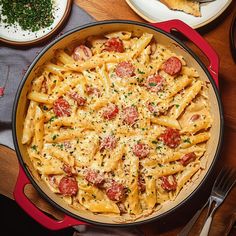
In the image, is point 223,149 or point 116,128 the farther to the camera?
point 223,149

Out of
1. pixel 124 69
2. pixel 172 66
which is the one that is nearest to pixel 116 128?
pixel 124 69

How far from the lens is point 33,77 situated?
2418mm

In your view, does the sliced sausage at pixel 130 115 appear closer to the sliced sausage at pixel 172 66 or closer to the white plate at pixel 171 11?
the sliced sausage at pixel 172 66

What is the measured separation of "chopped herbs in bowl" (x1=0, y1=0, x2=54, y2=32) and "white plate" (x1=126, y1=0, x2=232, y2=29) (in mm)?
500

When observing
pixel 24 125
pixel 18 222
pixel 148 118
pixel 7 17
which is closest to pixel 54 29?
pixel 7 17

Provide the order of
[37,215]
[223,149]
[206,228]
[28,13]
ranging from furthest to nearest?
[28,13] < [223,149] < [206,228] < [37,215]

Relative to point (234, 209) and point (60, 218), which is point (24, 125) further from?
point (234, 209)

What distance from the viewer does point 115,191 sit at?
7.80 feet

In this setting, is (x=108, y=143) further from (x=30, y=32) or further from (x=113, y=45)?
(x=30, y=32)

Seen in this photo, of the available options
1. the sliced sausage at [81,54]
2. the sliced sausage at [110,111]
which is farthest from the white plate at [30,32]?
the sliced sausage at [110,111]

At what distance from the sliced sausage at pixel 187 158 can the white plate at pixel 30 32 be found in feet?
3.41

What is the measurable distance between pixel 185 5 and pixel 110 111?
0.82 m

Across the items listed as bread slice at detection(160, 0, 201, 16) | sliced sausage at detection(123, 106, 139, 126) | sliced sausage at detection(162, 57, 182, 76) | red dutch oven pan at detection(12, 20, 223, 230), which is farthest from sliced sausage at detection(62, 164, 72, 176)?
bread slice at detection(160, 0, 201, 16)

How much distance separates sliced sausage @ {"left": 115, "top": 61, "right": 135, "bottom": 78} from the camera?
95.9 inches
